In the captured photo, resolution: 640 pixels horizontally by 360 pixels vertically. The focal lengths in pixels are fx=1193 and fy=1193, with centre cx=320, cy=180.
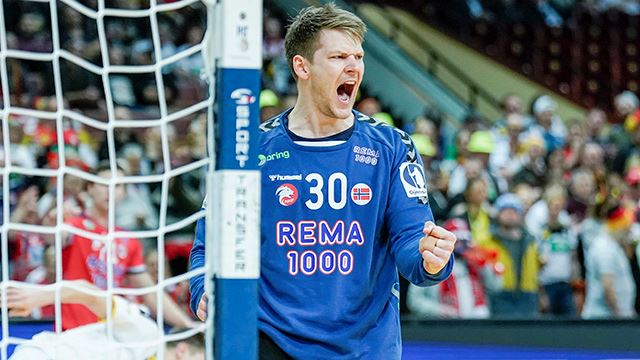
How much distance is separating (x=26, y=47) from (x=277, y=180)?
9.79m

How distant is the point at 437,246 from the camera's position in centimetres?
364

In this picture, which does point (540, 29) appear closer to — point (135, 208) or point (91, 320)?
point (135, 208)

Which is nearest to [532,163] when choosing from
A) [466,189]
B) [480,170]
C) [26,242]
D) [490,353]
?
[480,170]

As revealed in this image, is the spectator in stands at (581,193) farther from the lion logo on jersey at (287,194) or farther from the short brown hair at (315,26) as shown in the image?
the lion logo on jersey at (287,194)

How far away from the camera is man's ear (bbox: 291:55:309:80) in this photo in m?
4.20

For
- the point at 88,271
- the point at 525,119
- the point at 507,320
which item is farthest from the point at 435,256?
the point at 525,119

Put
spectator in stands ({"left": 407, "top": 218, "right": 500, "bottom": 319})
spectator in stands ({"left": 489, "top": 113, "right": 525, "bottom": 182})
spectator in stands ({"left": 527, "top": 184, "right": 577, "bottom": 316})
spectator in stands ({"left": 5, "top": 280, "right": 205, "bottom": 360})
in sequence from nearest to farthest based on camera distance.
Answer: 1. spectator in stands ({"left": 5, "top": 280, "right": 205, "bottom": 360})
2. spectator in stands ({"left": 407, "top": 218, "right": 500, "bottom": 319})
3. spectator in stands ({"left": 527, "top": 184, "right": 577, "bottom": 316})
4. spectator in stands ({"left": 489, "top": 113, "right": 525, "bottom": 182})

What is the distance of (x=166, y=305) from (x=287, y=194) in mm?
2633

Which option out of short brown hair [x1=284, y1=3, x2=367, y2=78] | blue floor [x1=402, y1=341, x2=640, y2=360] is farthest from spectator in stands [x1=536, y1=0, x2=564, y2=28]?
short brown hair [x1=284, y1=3, x2=367, y2=78]

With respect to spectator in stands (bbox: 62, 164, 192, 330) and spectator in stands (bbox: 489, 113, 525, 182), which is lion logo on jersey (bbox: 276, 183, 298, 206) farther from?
spectator in stands (bbox: 489, 113, 525, 182)

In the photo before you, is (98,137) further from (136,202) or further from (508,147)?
(508,147)

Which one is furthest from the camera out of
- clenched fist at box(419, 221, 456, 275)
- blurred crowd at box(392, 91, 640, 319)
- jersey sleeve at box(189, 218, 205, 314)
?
blurred crowd at box(392, 91, 640, 319)

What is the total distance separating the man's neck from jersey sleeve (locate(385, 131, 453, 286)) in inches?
8.2

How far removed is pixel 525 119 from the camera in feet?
43.7
